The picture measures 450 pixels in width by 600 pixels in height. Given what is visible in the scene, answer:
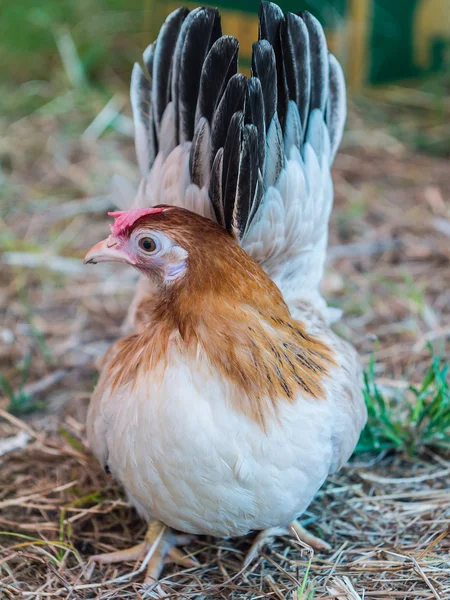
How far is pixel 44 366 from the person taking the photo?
3295 millimetres

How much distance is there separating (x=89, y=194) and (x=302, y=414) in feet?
9.79

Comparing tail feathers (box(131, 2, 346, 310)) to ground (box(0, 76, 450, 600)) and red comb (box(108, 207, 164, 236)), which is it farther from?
ground (box(0, 76, 450, 600))

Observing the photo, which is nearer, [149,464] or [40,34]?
[149,464]

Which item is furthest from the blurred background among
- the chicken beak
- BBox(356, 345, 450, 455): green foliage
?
the chicken beak

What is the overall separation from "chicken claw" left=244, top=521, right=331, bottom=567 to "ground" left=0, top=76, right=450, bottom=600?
4 centimetres

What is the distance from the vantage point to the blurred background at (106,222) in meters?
2.62

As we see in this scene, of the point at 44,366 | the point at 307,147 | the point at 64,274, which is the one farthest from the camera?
the point at 64,274

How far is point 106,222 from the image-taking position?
4.38 metres

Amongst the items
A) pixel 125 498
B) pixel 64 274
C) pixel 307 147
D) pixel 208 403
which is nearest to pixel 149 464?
pixel 208 403

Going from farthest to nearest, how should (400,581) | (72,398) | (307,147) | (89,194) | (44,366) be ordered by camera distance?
(89,194)
(44,366)
(72,398)
(307,147)
(400,581)

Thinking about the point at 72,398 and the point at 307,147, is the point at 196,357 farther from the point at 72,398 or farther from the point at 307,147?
the point at 72,398

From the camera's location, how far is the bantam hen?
1.86 metres

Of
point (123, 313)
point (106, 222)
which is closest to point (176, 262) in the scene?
point (123, 313)

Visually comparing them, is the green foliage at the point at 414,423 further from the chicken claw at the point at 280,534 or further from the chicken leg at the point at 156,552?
the chicken leg at the point at 156,552
